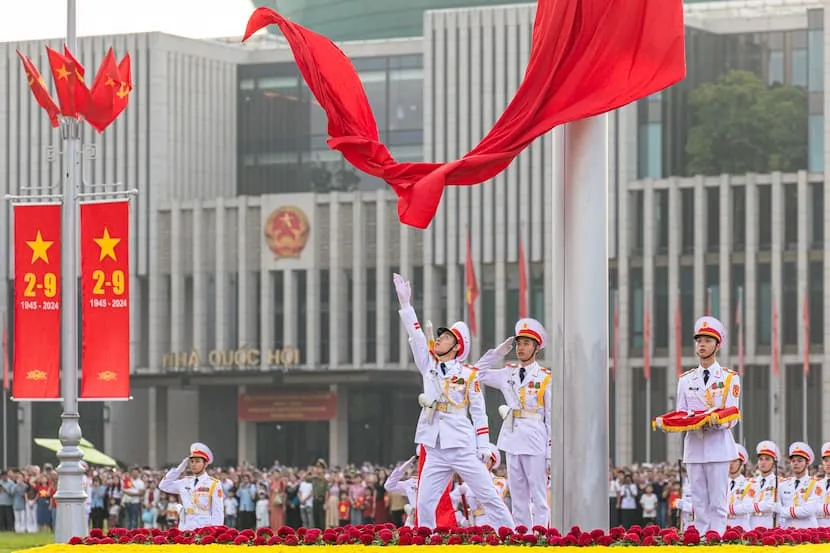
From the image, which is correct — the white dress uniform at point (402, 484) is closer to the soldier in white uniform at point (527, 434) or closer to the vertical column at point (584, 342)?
the soldier in white uniform at point (527, 434)

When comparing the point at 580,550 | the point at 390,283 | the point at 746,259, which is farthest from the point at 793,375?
the point at 580,550

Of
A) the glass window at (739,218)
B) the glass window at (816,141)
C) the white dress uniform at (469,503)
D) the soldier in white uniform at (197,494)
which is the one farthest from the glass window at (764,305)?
the soldier in white uniform at (197,494)

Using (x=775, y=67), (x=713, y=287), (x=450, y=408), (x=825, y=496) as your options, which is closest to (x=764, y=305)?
(x=713, y=287)

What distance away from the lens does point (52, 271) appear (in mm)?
26047

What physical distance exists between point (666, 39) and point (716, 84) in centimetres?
5424

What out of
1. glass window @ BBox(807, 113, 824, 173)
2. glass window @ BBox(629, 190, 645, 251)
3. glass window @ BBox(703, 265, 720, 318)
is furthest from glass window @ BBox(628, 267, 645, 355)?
glass window @ BBox(807, 113, 824, 173)

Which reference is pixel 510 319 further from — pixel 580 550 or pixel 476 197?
pixel 580 550

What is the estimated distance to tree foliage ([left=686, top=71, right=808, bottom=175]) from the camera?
67.9 meters

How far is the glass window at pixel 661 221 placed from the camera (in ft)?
221

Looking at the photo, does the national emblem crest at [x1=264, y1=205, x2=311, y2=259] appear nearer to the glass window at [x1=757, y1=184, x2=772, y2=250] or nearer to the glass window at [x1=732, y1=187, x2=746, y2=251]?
the glass window at [x1=732, y1=187, x2=746, y2=251]

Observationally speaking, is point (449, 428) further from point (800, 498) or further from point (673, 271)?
point (673, 271)

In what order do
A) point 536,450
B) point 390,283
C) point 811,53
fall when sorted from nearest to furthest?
point 536,450 → point 811,53 → point 390,283

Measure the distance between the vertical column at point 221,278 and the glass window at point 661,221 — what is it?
49.0 feet

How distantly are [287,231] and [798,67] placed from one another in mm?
18128
